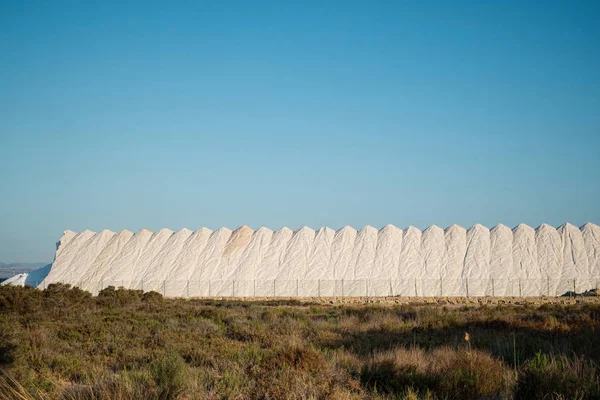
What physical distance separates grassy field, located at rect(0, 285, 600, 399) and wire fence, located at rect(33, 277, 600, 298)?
926 inches

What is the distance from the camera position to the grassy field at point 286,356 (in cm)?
641

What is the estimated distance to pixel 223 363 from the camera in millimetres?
8789

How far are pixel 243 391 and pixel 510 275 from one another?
38.3 m

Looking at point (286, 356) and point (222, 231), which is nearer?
point (286, 356)

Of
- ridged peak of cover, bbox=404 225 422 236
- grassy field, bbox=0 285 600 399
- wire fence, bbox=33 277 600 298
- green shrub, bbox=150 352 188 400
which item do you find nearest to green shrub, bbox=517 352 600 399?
grassy field, bbox=0 285 600 399

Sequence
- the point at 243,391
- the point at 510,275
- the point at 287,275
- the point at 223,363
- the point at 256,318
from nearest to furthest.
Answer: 1. the point at 243,391
2. the point at 223,363
3. the point at 256,318
4. the point at 510,275
5. the point at 287,275

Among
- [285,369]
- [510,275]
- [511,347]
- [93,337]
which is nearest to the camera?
[285,369]

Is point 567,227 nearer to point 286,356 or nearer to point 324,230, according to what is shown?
point 324,230

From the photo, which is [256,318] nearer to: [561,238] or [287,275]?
[287,275]

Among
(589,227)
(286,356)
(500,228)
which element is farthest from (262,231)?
(286,356)

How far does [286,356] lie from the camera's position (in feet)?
26.2

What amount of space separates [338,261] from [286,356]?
3748cm

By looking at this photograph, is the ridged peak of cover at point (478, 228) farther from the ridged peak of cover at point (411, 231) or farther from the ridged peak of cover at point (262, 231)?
the ridged peak of cover at point (262, 231)

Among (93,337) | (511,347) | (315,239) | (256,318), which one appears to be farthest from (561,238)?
(93,337)
